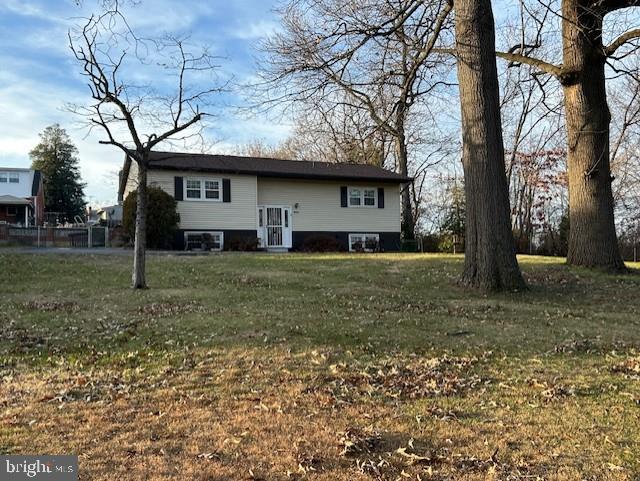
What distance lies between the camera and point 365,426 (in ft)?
11.6

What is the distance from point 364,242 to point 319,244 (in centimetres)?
259

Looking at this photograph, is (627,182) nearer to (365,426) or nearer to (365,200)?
(365,200)

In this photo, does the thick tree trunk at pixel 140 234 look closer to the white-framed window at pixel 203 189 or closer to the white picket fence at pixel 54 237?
the white-framed window at pixel 203 189

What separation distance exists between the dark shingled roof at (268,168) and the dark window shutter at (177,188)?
0.60 m

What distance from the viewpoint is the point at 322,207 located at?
24.8 metres

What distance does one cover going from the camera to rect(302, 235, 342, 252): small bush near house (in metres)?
23.8

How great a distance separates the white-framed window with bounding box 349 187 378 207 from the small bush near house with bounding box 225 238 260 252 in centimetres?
547

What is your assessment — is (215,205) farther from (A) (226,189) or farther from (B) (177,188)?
(B) (177,188)

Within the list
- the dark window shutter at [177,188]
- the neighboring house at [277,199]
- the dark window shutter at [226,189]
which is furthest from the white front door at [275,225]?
the dark window shutter at [177,188]

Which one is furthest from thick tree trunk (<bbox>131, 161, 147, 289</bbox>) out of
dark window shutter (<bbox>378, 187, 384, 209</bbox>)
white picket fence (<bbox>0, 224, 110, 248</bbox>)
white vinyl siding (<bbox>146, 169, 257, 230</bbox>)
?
dark window shutter (<bbox>378, 187, 384, 209</bbox>)

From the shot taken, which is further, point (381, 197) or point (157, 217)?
point (381, 197)

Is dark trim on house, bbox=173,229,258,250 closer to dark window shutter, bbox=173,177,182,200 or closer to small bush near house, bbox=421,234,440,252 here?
dark window shutter, bbox=173,177,182,200

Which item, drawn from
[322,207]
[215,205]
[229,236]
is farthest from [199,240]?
[322,207]

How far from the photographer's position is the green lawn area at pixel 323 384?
3.04 meters
